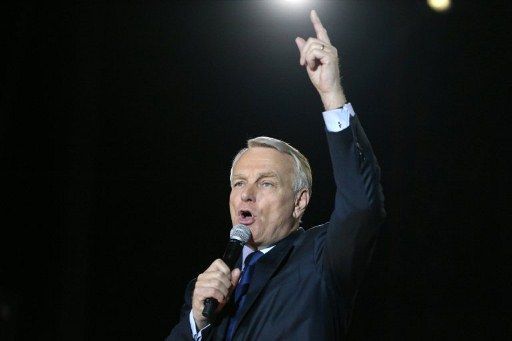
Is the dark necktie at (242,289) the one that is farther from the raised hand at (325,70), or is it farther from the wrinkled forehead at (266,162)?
the raised hand at (325,70)

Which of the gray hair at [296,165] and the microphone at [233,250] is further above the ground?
the gray hair at [296,165]

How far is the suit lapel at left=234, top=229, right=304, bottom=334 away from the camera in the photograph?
70.1 inches

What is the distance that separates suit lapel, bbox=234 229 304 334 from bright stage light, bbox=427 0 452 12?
2.44m

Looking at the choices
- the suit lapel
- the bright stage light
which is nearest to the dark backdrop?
the bright stage light

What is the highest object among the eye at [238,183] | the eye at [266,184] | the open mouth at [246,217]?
the eye at [238,183]

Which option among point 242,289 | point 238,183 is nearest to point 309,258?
point 242,289

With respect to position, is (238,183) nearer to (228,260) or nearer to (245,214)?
(245,214)

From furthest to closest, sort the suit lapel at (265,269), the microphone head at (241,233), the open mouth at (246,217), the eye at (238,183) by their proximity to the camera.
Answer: the eye at (238,183), the open mouth at (246,217), the microphone head at (241,233), the suit lapel at (265,269)

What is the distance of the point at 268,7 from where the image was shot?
4.02 metres

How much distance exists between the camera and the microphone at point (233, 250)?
165cm

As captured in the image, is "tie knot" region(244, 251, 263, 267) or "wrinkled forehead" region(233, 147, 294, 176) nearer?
"tie knot" region(244, 251, 263, 267)

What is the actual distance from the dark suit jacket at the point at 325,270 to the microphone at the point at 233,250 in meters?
0.08

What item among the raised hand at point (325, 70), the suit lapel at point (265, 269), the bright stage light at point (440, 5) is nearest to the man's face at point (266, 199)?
the suit lapel at point (265, 269)

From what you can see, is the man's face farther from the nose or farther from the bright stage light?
the bright stage light
